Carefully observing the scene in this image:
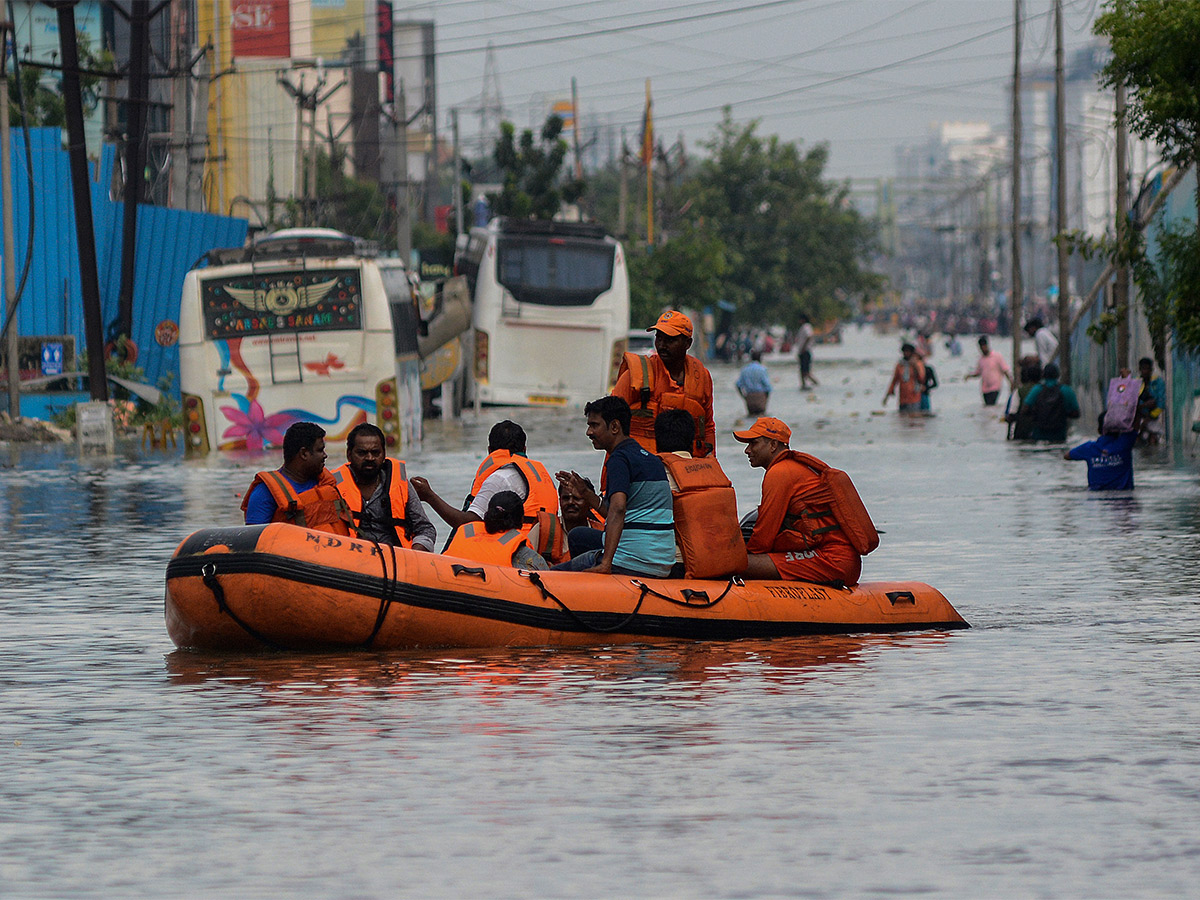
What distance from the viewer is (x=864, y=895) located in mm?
5848

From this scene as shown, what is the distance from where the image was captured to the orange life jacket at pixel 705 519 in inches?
431

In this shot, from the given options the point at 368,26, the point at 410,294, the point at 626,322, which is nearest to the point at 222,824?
the point at 410,294

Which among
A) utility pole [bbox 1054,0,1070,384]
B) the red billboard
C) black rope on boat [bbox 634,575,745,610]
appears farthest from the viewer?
the red billboard

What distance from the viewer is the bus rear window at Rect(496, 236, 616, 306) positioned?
125 ft

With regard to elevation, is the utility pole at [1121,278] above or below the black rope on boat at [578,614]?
above

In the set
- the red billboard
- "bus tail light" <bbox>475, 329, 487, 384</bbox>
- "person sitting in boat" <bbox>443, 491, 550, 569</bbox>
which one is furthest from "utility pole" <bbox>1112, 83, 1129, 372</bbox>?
the red billboard

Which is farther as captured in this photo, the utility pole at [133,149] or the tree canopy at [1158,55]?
the utility pole at [133,149]

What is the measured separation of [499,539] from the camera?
1136 cm

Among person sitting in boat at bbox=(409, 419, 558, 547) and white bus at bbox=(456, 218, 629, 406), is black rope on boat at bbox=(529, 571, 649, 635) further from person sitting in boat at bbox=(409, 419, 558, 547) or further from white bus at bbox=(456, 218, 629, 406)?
white bus at bbox=(456, 218, 629, 406)

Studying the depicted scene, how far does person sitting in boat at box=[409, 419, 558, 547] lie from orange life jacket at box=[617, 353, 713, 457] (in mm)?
915

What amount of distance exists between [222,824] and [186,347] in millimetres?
22104

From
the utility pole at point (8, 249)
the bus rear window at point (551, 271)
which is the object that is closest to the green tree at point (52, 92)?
the bus rear window at point (551, 271)

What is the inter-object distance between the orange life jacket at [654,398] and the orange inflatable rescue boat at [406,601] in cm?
153

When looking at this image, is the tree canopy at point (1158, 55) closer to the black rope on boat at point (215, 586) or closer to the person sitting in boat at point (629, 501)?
the person sitting in boat at point (629, 501)
